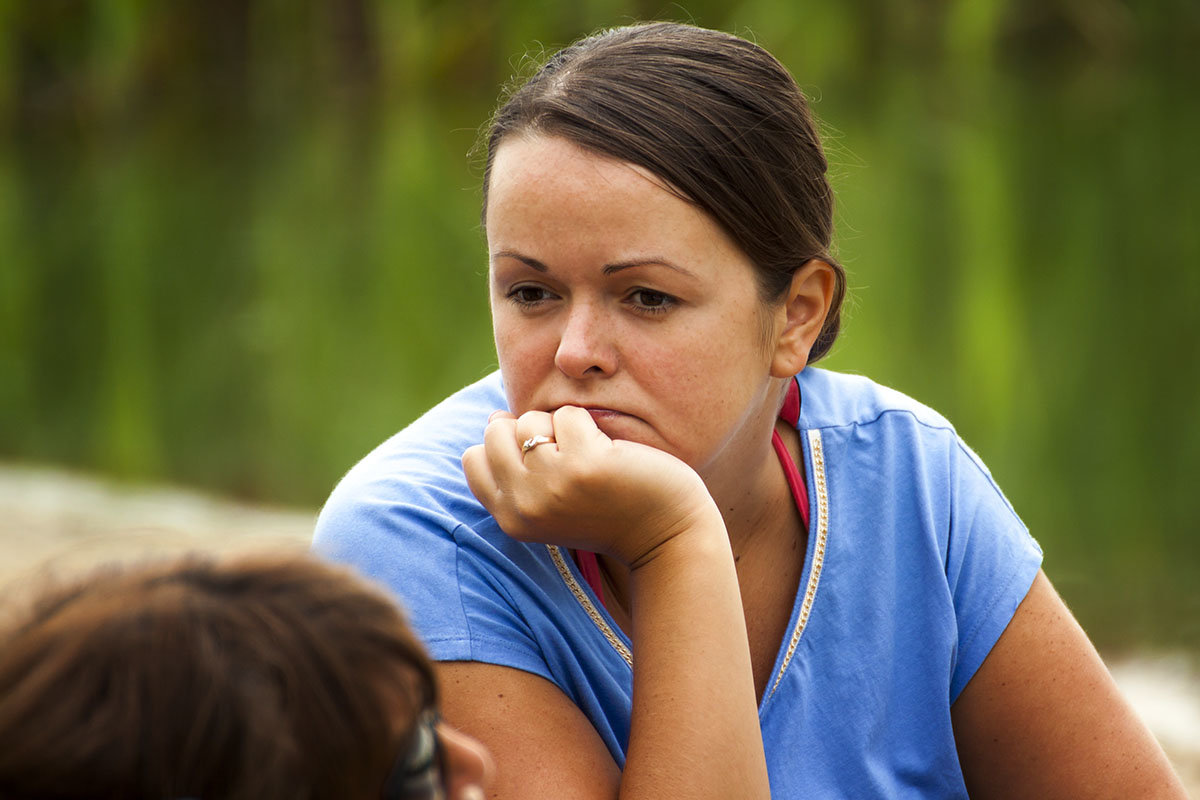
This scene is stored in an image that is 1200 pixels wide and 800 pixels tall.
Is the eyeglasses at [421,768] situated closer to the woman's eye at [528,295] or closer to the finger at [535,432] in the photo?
the finger at [535,432]

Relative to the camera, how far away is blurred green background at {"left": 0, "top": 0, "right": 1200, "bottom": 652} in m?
6.32

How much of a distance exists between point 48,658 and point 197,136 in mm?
18265

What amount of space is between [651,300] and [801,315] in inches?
11.7

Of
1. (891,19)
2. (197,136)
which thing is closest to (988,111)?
(891,19)

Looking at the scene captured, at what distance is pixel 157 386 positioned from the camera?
26.5 ft

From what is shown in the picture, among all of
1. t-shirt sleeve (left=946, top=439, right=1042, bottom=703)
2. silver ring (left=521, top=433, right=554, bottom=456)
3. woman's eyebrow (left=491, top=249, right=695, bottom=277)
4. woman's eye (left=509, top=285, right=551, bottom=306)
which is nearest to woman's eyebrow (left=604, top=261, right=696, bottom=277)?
woman's eyebrow (left=491, top=249, right=695, bottom=277)

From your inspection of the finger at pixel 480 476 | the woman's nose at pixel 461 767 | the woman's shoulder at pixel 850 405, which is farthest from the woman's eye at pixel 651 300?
the woman's nose at pixel 461 767

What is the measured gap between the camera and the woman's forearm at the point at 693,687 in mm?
1600

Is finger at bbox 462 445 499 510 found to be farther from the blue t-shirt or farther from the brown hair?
the brown hair

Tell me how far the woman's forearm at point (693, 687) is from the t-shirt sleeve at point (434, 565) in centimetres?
17

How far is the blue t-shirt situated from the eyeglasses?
505mm

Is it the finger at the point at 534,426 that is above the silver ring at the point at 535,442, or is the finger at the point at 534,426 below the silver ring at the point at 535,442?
above

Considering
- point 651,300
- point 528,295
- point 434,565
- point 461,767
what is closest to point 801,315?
point 651,300

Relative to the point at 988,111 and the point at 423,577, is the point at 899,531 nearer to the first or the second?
the point at 423,577
